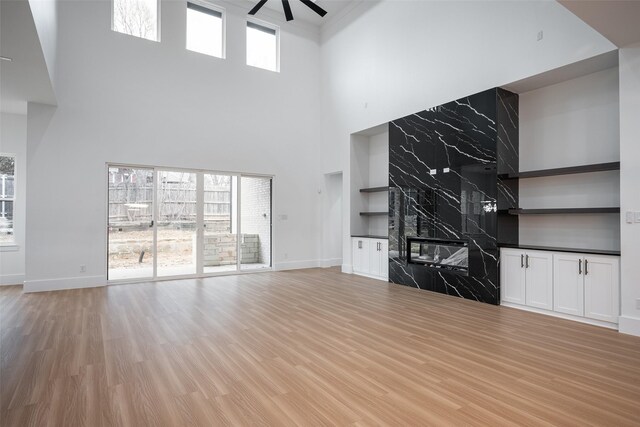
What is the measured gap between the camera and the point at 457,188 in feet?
18.2

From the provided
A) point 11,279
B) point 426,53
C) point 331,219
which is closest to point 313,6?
point 426,53

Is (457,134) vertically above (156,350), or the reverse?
(457,134)

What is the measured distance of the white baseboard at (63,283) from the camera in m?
5.86

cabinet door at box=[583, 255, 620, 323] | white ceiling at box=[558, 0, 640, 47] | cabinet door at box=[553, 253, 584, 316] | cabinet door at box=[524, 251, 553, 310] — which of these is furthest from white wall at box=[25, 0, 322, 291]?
white ceiling at box=[558, 0, 640, 47]

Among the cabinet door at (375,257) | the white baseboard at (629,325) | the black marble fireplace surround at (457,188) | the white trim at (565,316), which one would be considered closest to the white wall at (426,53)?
the black marble fireplace surround at (457,188)

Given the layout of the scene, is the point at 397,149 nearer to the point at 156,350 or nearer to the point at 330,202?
the point at 330,202

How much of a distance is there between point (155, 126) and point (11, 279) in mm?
3908

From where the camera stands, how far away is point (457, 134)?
18.1ft

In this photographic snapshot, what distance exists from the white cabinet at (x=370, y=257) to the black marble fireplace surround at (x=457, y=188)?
326mm

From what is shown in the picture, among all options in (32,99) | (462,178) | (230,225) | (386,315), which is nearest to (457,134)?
(462,178)

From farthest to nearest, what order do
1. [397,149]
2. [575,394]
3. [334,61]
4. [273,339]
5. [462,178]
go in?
[334,61] → [397,149] → [462,178] → [273,339] → [575,394]

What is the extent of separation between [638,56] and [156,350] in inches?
225

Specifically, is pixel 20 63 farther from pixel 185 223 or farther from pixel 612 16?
pixel 612 16

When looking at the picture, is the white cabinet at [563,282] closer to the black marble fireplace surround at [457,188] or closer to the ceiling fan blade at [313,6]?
the black marble fireplace surround at [457,188]
